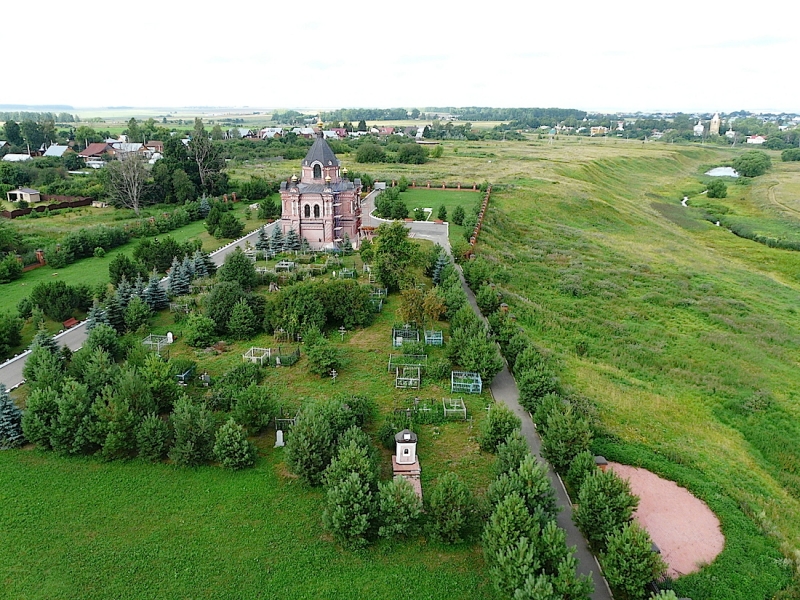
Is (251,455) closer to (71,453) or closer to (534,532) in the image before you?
(71,453)

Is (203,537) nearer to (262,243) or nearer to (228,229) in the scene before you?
(262,243)

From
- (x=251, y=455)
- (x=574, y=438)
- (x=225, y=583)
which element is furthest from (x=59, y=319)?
(x=574, y=438)

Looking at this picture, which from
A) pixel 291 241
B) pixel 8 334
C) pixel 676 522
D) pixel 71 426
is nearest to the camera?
pixel 676 522

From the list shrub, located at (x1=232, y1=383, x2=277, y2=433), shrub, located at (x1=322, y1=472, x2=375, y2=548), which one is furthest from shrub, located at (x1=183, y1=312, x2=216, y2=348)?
shrub, located at (x1=322, y1=472, x2=375, y2=548)

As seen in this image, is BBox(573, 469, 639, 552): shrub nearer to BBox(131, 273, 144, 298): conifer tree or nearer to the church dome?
BBox(131, 273, 144, 298): conifer tree

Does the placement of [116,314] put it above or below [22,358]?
above

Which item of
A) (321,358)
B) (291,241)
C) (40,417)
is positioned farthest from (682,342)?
(40,417)
